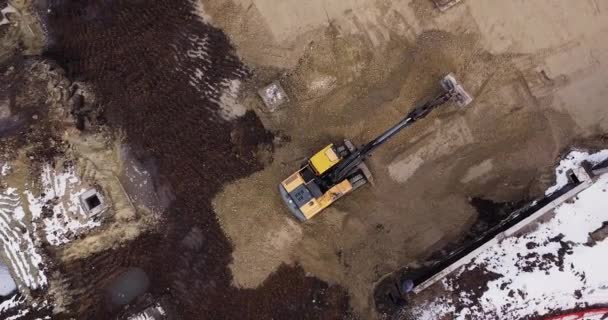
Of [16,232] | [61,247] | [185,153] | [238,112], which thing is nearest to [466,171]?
[238,112]

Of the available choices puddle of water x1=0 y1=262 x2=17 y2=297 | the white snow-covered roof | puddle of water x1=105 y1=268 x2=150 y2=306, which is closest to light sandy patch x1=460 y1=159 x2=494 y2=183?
the white snow-covered roof

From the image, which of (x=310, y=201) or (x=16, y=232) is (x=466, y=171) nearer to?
(x=310, y=201)

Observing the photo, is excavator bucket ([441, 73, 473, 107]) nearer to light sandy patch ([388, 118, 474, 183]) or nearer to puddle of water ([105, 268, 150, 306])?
light sandy patch ([388, 118, 474, 183])

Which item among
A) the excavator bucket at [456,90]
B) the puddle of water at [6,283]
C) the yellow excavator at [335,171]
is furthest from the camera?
the puddle of water at [6,283]

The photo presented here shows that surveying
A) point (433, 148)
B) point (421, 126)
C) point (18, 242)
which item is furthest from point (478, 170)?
point (18, 242)

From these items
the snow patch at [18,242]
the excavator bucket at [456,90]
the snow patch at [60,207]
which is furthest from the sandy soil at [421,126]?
the snow patch at [18,242]

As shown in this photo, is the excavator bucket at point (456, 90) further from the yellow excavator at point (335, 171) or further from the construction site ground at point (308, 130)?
the construction site ground at point (308, 130)
